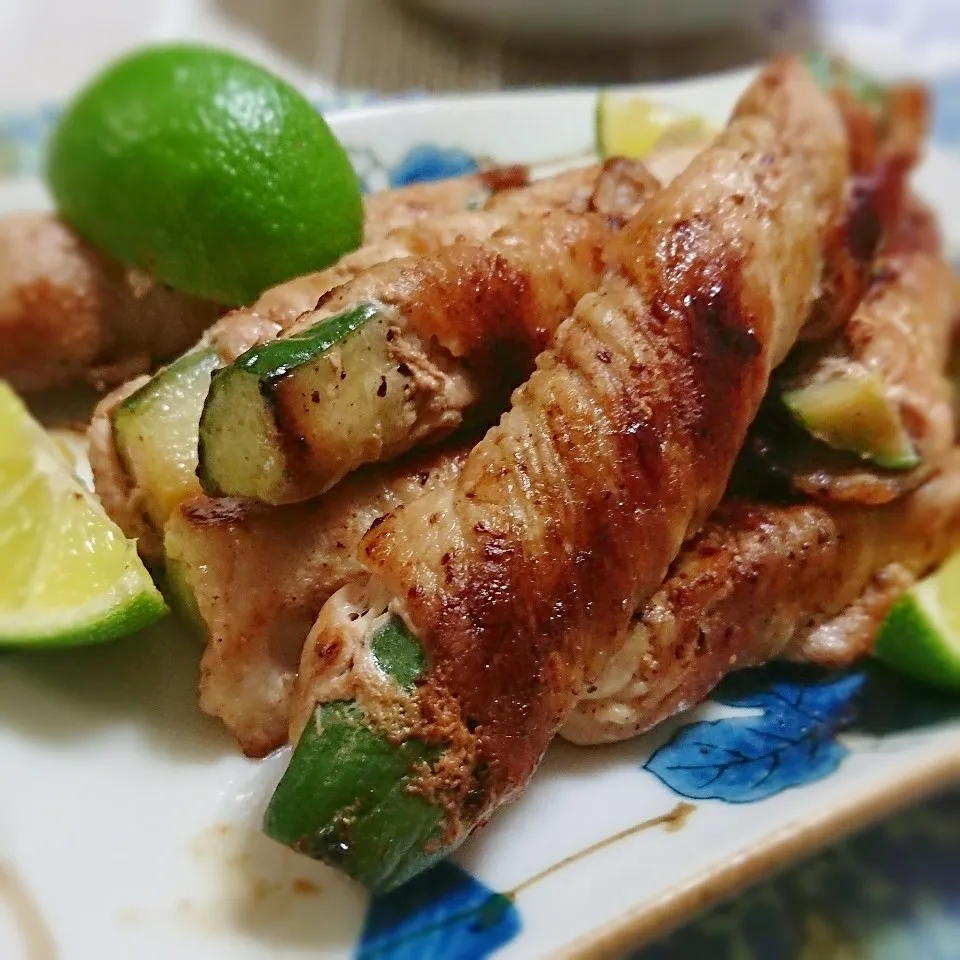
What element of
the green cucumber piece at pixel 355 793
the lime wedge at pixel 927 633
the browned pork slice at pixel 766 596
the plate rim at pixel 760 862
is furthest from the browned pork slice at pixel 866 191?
the green cucumber piece at pixel 355 793

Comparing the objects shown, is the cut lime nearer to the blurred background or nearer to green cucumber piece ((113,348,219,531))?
the blurred background

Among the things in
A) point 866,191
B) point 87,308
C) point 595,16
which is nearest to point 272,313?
point 87,308

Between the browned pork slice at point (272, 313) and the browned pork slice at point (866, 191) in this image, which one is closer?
the browned pork slice at point (272, 313)

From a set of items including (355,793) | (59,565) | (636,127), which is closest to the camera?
(355,793)

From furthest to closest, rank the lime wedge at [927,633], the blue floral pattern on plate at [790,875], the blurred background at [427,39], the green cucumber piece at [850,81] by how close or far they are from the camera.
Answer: the blurred background at [427,39], the green cucumber piece at [850,81], the lime wedge at [927,633], the blue floral pattern on plate at [790,875]

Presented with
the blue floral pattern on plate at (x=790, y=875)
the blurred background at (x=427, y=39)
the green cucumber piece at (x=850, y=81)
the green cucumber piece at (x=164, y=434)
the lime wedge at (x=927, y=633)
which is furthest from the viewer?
the blurred background at (x=427, y=39)

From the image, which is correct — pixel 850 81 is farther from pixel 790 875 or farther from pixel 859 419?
pixel 790 875

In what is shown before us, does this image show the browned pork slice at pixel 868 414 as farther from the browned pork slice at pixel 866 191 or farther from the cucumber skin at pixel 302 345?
the cucumber skin at pixel 302 345
